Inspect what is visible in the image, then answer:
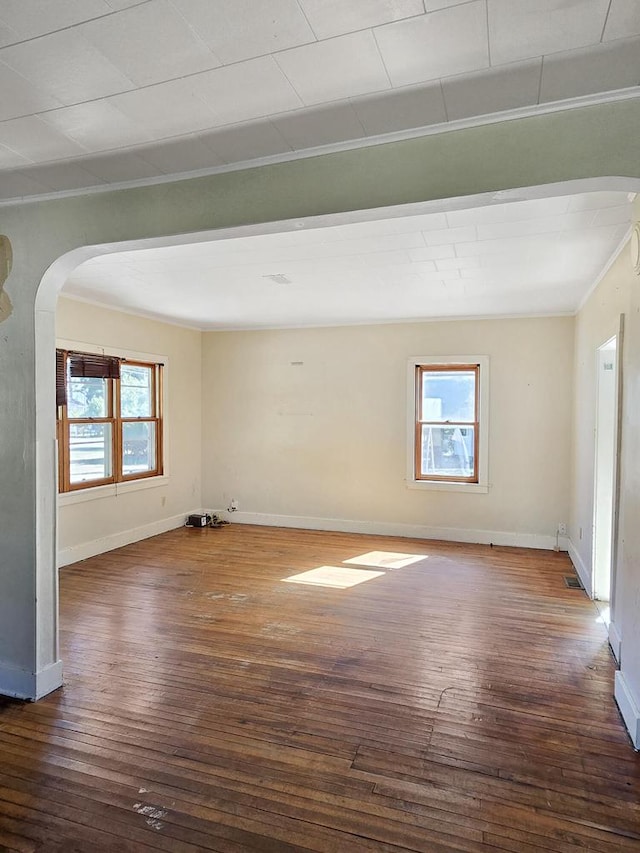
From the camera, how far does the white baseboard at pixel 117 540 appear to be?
5208mm

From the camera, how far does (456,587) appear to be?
4.54 metres

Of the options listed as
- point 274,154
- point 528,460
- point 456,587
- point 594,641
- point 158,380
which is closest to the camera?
point 274,154

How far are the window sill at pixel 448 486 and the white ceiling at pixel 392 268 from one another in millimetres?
2053

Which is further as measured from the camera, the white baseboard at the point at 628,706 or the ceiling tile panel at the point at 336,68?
the white baseboard at the point at 628,706

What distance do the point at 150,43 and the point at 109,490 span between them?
4899 mm

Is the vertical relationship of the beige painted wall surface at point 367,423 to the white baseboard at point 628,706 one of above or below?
above

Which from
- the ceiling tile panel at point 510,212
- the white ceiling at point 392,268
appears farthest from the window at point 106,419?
the ceiling tile panel at point 510,212

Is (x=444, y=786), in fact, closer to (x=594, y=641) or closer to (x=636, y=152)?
(x=594, y=641)

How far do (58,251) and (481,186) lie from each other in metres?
2.13

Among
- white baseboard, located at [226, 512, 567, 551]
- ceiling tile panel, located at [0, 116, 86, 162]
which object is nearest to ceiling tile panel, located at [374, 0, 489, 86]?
ceiling tile panel, located at [0, 116, 86, 162]

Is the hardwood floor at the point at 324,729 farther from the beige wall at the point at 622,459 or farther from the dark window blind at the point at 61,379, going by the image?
the dark window blind at the point at 61,379

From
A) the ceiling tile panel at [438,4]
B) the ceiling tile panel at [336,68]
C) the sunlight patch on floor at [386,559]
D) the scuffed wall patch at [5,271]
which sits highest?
the ceiling tile panel at [438,4]

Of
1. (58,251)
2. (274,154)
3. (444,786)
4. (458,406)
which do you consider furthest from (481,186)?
(458,406)

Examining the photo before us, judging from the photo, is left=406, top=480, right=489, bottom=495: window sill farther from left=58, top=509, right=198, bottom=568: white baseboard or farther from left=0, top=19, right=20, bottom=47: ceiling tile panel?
left=0, top=19, right=20, bottom=47: ceiling tile panel
